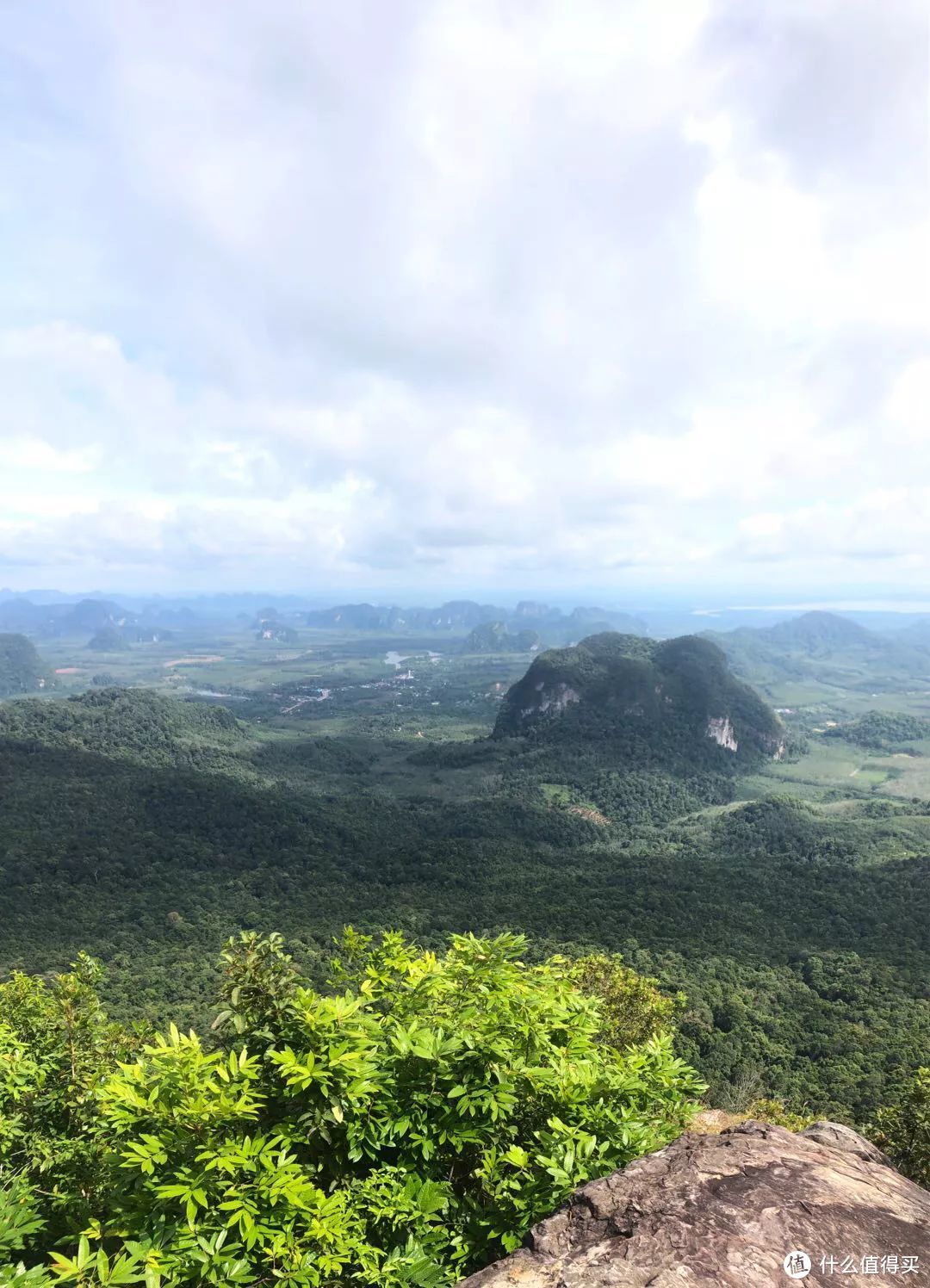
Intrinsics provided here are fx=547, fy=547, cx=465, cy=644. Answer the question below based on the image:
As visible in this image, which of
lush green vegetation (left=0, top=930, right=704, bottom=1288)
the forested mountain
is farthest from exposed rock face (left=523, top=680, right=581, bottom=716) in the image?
lush green vegetation (left=0, top=930, right=704, bottom=1288)

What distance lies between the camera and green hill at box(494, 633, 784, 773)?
12144cm

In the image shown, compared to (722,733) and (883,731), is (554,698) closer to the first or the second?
(722,733)

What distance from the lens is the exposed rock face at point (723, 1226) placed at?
15.1 ft

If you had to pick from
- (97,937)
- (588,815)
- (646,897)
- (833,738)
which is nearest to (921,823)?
(588,815)

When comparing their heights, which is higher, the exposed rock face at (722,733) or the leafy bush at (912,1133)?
the leafy bush at (912,1133)

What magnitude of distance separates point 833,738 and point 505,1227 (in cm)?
17854

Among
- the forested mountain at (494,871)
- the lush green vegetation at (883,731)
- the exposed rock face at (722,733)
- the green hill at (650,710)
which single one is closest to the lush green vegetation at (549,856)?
the forested mountain at (494,871)

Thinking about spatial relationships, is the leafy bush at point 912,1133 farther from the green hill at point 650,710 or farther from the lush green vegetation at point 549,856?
the green hill at point 650,710

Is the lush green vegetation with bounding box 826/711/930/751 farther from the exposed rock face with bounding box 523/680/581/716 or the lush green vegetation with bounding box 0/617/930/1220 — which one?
the exposed rock face with bounding box 523/680/581/716

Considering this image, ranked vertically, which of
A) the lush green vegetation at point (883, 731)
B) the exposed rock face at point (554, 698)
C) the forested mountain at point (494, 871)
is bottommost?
the lush green vegetation at point (883, 731)

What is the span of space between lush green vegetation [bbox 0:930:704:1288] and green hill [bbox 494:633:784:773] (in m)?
114

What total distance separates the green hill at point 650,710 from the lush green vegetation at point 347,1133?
373 ft

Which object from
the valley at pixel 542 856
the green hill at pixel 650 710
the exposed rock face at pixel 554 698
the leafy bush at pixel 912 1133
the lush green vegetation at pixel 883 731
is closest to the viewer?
the leafy bush at pixel 912 1133

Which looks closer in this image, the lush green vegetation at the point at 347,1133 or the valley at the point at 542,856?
the lush green vegetation at the point at 347,1133
